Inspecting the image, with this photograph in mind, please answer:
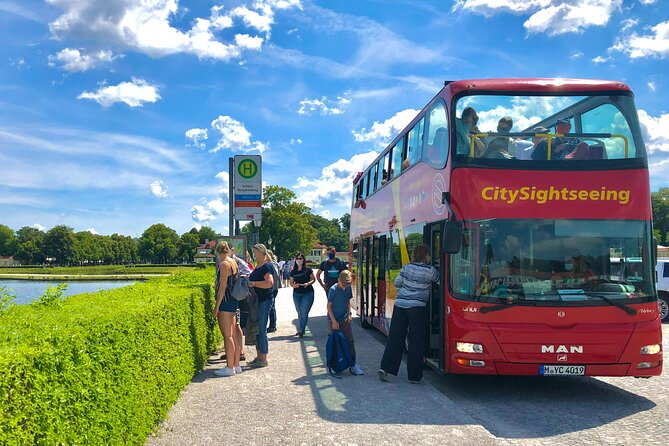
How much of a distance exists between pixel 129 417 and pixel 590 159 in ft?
19.6

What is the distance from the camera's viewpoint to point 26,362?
287 cm

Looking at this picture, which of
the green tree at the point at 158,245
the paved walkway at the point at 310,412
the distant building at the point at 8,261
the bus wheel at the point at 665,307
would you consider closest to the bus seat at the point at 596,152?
the paved walkway at the point at 310,412

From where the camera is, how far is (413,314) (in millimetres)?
7996

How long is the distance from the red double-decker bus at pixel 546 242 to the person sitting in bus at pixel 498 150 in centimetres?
1

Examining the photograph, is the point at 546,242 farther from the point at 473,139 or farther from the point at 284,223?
the point at 284,223

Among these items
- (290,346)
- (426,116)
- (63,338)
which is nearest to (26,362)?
(63,338)

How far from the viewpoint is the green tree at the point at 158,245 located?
141250 mm

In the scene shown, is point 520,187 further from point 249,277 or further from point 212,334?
point 212,334

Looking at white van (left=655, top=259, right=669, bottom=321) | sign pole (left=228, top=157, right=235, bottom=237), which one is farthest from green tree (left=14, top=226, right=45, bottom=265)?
Result: white van (left=655, top=259, right=669, bottom=321)

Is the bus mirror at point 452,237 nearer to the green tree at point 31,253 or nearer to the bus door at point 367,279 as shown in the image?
the bus door at point 367,279

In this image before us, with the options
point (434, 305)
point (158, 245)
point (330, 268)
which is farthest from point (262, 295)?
point (158, 245)

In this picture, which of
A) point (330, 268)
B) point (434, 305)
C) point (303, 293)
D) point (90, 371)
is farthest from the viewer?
point (330, 268)

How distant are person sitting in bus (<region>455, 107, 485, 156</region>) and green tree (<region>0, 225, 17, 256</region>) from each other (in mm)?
145086

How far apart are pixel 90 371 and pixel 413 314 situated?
16.7 feet
